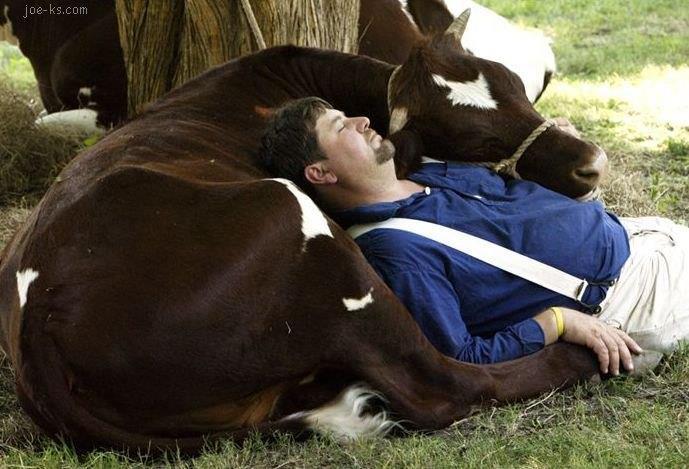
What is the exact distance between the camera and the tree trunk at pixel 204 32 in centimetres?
490

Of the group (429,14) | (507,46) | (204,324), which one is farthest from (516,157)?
(507,46)

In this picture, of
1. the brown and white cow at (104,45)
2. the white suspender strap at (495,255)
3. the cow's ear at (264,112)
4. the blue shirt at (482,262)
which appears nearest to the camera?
the blue shirt at (482,262)

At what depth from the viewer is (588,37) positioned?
1001cm

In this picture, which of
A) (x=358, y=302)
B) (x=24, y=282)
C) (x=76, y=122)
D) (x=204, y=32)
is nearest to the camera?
(x=24, y=282)

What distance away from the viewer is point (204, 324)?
3.01m

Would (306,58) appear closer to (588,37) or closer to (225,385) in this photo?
(225,385)

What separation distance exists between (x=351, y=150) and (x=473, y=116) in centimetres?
68

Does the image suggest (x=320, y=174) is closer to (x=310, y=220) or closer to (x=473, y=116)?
(x=310, y=220)

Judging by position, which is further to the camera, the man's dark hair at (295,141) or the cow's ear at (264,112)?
the cow's ear at (264,112)

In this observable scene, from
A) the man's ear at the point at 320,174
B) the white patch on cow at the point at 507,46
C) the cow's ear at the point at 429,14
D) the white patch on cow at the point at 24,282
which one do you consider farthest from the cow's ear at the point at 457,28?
the white patch on cow at the point at 24,282

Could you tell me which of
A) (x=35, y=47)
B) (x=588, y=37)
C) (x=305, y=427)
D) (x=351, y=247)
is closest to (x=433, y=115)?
(x=351, y=247)

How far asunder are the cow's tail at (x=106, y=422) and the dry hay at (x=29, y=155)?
10.5 feet

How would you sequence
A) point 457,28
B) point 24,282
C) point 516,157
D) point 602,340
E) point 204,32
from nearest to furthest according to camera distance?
point 24,282 < point 602,340 < point 516,157 < point 457,28 < point 204,32

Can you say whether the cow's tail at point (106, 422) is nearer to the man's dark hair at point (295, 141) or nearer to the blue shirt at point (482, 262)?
the blue shirt at point (482, 262)
